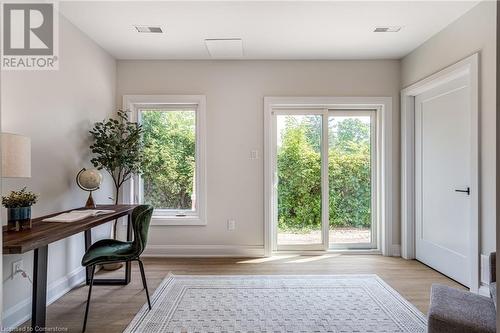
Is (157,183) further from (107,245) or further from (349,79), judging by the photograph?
(349,79)

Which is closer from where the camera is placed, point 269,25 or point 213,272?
point 269,25

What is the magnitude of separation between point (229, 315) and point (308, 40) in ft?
9.45

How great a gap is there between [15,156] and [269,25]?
2425 mm

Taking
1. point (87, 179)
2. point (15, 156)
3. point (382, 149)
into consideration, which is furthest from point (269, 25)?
point (15, 156)

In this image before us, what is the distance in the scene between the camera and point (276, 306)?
8.56ft

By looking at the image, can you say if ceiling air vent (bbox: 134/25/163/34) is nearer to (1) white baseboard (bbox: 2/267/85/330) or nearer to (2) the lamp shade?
(2) the lamp shade

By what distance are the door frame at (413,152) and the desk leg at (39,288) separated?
3419 millimetres

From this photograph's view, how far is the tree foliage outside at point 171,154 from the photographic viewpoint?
13.4 feet

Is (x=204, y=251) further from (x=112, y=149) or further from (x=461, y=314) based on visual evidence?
(x=461, y=314)

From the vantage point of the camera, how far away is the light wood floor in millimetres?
2443

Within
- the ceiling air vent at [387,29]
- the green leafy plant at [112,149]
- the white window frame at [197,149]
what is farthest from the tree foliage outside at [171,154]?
the ceiling air vent at [387,29]

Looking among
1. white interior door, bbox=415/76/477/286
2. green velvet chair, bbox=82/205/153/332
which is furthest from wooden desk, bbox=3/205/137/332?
white interior door, bbox=415/76/477/286

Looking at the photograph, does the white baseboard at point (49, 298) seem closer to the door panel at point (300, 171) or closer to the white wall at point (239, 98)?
the white wall at point (239, 98)

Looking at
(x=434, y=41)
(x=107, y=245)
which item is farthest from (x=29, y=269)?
(x=434, y=41)
